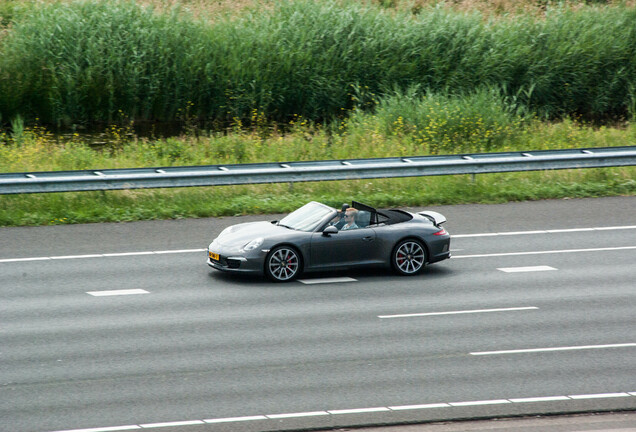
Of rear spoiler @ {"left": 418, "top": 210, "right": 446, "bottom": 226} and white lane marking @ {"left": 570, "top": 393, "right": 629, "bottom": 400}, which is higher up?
rear spoiler @ {"left": 418, "top": 210, "right": 446, "bottom": 226}

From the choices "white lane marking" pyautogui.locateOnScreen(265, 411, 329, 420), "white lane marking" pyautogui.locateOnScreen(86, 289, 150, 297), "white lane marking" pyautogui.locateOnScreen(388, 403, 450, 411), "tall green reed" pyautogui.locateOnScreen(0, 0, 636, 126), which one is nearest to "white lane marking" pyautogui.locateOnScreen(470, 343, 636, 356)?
"white lane marking" pyautogui.locateOnScreen(388, 403, 450, 411)

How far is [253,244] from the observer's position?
41.7 ft

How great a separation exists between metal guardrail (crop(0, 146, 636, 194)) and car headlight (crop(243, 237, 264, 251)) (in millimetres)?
5224

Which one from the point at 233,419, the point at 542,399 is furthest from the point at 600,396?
the point at 233,419

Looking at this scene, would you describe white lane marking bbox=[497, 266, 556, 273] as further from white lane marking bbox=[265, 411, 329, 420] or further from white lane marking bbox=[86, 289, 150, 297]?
white lane marking bbox=[265, 411, 329, 420]

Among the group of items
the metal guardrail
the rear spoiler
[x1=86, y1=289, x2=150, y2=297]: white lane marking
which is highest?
the metal guardrail

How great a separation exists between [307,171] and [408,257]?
215 inches

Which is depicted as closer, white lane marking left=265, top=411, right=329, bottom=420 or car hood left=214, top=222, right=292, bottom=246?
white lane marking left=265, top=411, right=329, bottom=420

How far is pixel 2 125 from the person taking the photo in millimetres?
26828

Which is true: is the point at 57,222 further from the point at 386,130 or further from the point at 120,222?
the point at 386,130

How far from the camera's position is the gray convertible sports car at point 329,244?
500 inches

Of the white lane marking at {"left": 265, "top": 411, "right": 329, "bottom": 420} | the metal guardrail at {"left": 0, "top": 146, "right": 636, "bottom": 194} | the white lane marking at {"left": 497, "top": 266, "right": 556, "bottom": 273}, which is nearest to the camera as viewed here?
the white lane marking at {"left": 265, "top": 411, "right": 329, "bottom": 420}

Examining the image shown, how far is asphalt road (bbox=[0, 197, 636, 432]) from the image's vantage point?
827cm

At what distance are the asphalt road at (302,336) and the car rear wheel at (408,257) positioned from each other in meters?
0.19
